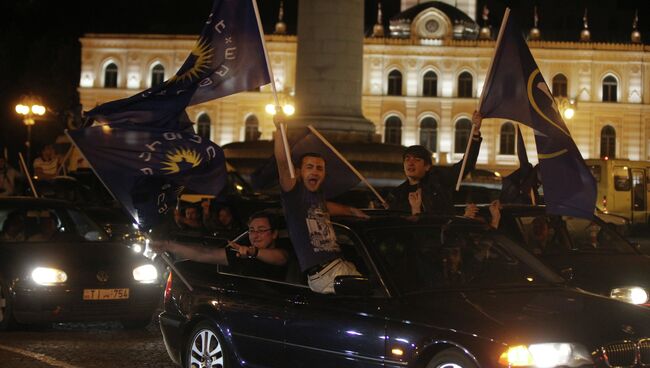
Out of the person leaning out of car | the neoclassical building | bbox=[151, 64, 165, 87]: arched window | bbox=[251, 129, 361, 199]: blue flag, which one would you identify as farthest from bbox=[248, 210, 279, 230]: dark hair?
bbox=[151, 64, 165, 87]: arched window

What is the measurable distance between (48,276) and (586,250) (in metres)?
5.27

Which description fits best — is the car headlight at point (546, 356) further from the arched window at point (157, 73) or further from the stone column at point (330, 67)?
the arched window at point (157, 73)

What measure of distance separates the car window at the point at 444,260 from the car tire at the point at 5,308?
550 centimetres

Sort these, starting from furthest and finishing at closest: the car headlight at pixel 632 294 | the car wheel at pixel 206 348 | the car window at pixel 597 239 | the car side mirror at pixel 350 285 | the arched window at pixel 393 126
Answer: the arched window at pixel 393 126 → the car window at pixel 597 239 → the car headlight at pixel 632 294 → the car wheel at pixel 206 348 → the car side mirror at pixel 350 285

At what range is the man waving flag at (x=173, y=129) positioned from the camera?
9.05 m

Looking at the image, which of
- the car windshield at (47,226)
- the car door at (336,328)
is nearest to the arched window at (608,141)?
the car windshield at (47,226)

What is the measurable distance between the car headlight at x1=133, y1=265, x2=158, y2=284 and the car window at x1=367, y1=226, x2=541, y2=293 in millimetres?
5108

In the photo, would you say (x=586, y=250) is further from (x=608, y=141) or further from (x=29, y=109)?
(x=608, y=141)

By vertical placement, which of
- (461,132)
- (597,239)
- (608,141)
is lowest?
(597,239)

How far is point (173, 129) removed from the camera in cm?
941

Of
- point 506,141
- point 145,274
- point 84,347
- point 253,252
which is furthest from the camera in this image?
point 506,141

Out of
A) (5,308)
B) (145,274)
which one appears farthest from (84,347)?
(145,274)

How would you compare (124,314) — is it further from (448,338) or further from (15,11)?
(15,11)

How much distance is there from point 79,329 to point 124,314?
0.82m
